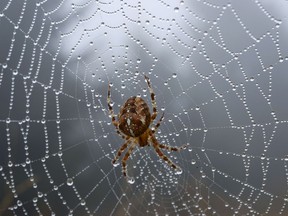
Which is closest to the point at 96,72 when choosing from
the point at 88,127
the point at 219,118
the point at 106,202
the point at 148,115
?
the point at 148,115

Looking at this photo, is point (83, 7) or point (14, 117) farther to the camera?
point (14, 117)

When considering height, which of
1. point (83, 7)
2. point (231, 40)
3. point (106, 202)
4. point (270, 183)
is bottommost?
point (270, 183)

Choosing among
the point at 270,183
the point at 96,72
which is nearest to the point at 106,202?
the point at 270,183

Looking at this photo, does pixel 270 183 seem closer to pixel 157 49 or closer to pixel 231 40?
pixel 231 40

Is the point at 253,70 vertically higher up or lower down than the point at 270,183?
higher up

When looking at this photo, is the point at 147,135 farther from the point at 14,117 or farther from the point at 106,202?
the point at 14,117

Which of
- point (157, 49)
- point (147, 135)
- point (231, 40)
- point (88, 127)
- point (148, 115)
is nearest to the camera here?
point (148, 115)

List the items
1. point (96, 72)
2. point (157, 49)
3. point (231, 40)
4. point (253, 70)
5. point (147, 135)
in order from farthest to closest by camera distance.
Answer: point (253, 70)
point (231, 40)
point (157, 49)
point (96, 72)
point (147, 135)
